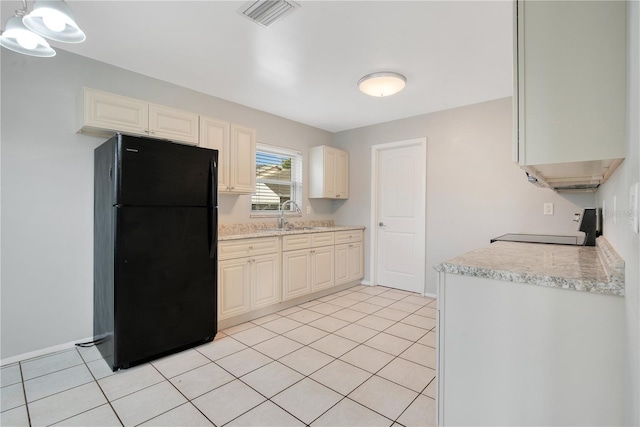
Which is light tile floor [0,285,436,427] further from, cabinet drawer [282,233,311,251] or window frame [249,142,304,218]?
window frame [249,142,304,218]

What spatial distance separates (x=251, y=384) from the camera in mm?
2020

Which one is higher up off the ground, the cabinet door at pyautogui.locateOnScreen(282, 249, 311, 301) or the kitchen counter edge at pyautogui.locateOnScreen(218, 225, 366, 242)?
the kitchen counter edge at pyautogui.locateOnScreen(218, 225, 366, 242)

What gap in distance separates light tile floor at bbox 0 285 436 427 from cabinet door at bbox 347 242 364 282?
1569mm

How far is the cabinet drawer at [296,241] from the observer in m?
3.56

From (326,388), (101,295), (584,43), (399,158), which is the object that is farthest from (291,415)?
(399,158)

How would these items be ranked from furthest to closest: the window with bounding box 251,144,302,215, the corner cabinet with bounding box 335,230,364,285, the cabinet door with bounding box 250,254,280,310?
the corner cabinet with bounding box 335,230,364,285, the window with bounding box 251,144,302,215, the cabinet door with bounding box 250,254,280,310

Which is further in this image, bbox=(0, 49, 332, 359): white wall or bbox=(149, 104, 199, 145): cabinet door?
bbox=(149, 104, 199, 145): cabinet door

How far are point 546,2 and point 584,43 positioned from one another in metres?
0.22

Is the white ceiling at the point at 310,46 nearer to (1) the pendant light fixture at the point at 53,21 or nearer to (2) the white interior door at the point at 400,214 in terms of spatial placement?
(1) the pendant light fixture at the point at 53,21

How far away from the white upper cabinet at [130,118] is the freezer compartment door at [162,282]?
81 cm

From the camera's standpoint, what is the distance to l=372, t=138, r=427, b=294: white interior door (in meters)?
4.17

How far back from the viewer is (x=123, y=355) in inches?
A: 85.0

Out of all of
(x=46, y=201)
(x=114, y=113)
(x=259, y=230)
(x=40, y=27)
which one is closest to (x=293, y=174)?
(x=259, y=230)

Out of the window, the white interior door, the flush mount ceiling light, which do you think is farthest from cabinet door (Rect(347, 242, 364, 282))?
the flush mount ceiling light
